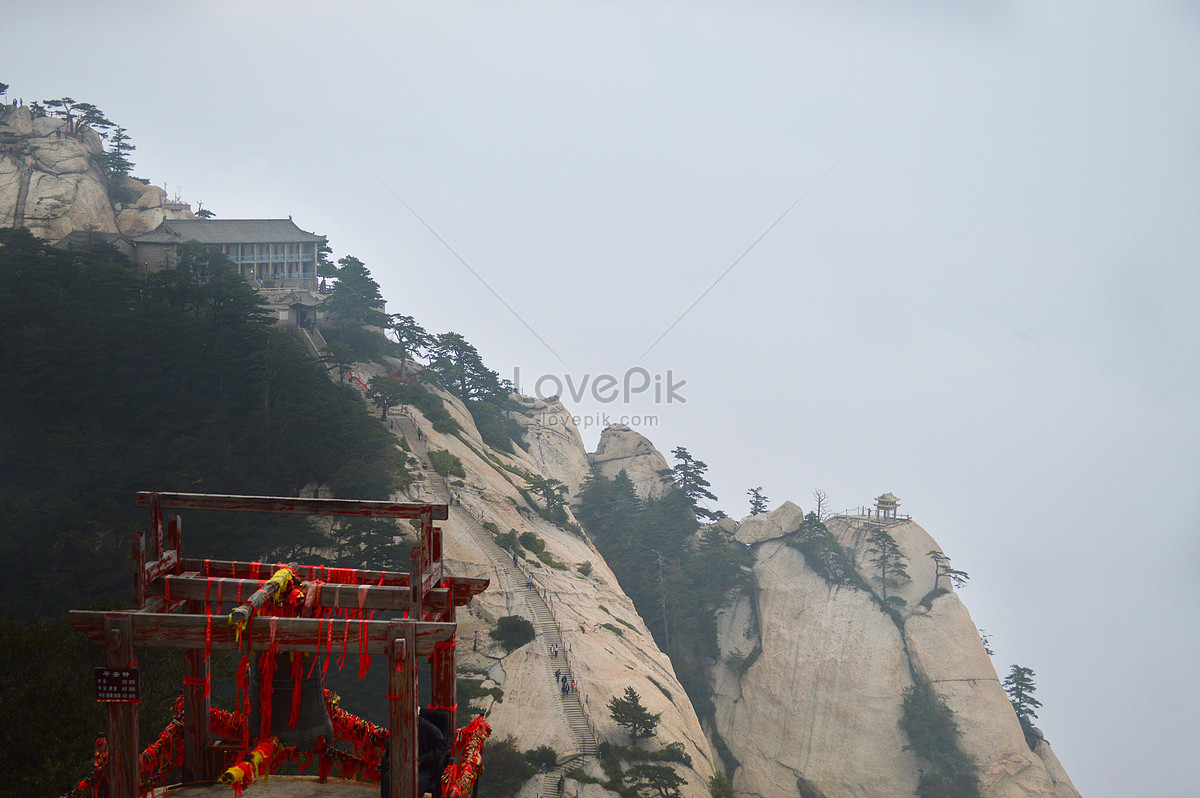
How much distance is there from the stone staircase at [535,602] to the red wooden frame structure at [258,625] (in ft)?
71.9

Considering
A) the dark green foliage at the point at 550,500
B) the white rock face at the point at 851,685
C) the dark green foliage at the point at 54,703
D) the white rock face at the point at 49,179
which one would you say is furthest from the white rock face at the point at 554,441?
the dark green foliage at the point at 54,703

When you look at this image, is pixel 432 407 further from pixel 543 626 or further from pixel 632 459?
pixel 632 459

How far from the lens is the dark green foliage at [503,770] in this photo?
26.8m

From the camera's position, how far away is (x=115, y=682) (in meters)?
6.62

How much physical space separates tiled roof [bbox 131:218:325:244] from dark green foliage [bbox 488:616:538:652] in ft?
120

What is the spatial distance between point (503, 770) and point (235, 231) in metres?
45.7

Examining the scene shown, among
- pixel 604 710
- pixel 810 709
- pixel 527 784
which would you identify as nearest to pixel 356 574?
pixel 527 784

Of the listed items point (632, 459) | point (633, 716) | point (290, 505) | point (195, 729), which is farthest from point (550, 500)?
point (290, 505)

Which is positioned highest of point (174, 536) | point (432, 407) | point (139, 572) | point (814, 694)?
point (432, 407)

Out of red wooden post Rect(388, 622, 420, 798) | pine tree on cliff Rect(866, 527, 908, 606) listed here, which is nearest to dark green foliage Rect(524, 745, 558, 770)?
red wooden post Rect(388, 622, 420, 798)

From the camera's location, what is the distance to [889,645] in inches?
1861

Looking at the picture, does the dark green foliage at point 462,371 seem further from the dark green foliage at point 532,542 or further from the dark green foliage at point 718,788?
the dark green foliage at point 718,788

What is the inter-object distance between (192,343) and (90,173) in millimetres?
30918

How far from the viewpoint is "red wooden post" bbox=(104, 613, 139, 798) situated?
6.64 meters
